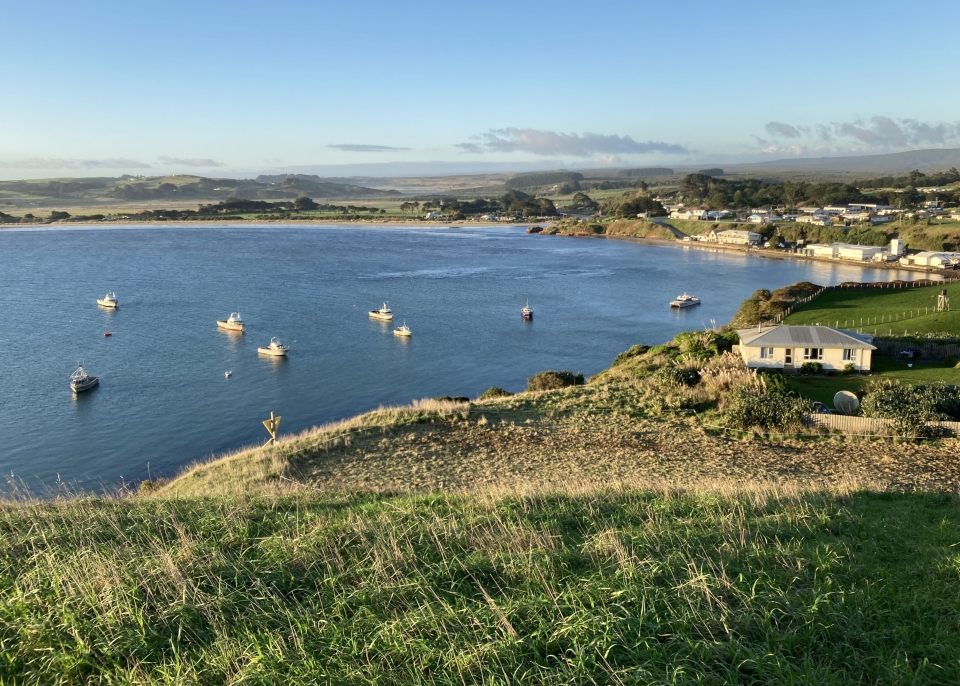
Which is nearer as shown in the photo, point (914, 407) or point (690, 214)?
point (914, 407)

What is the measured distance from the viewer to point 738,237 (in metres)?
99.1

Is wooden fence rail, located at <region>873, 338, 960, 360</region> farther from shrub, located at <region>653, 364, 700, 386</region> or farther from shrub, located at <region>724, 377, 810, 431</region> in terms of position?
shrub, located at <region>724, 377, 810, 431</region>

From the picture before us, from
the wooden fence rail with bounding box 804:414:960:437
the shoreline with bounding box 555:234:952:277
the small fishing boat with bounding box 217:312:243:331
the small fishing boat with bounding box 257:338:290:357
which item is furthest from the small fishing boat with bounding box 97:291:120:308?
the shoreline with bounding box 555:234:952:277

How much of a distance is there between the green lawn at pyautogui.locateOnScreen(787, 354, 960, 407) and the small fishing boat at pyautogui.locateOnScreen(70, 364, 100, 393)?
29998 mm

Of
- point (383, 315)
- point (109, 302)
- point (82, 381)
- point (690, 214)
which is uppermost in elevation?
point (690, 214)

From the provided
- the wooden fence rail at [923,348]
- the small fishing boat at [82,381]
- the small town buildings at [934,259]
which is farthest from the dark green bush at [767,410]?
the small town buildings at [934,259]

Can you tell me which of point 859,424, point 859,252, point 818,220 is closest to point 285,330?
point 859,424

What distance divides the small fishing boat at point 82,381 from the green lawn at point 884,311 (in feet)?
115

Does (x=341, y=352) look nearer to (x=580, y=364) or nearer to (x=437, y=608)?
(x=580, y=364)

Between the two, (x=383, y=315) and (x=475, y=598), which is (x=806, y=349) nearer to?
(x=475, y=598)

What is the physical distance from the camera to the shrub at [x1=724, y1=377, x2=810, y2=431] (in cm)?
1811

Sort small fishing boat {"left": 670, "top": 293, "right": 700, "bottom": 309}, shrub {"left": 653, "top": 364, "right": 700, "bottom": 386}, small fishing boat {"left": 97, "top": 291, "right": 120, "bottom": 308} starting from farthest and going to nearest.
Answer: small fishing boat {"left": 670, "top": 293, "right": 700, "bottom": 309}
small fishing boat {"left": 97, "top": 291, "right": 120, "bottom": 308}
shrub {"left": 653, "top": 364, "right": 700, "bottom": 386}

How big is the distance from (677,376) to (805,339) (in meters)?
5.85

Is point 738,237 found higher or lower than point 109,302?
higher
